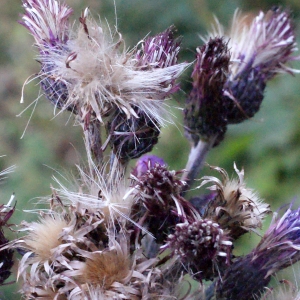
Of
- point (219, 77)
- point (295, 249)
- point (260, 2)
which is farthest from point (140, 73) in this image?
point (260, 2)

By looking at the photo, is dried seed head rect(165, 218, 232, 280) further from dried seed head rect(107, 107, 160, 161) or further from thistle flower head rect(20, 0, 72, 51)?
thistle flower head rect(20, 0, 72, 51)

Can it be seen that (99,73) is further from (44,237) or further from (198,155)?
(198,155)

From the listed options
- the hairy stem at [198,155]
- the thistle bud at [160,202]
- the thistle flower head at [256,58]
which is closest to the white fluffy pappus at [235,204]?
the thistle bud at [160,202]

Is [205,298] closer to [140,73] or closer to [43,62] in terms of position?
[140,73]

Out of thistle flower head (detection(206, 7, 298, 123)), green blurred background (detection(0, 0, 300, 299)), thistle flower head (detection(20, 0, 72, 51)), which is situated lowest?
green blurred background (detection(0, 0, 300, 299))

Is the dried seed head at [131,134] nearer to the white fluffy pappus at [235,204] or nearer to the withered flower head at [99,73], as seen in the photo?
the withered flower head at [99,73]

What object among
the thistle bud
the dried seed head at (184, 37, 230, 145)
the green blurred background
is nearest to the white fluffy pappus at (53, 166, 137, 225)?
the thistle bud

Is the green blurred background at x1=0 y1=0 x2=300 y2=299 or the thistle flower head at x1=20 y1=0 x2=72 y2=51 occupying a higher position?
the thistle flower head at x1=20 y1=0 x2=72 y2=51
